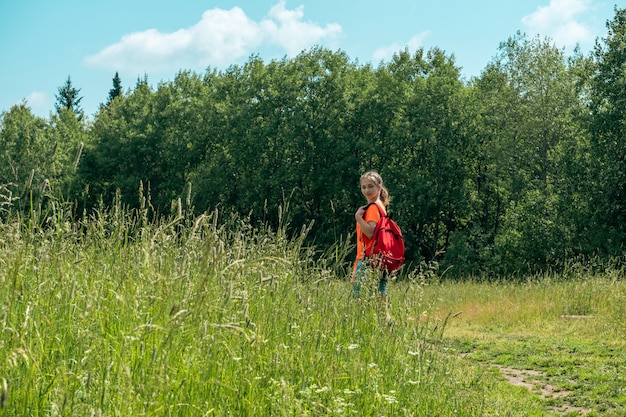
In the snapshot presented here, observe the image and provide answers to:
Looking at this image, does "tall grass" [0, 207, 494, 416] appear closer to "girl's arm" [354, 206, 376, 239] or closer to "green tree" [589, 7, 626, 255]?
"girl's arm" [354, 206, 376, 239]

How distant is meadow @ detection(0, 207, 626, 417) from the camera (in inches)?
120

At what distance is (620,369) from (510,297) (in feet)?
23.9

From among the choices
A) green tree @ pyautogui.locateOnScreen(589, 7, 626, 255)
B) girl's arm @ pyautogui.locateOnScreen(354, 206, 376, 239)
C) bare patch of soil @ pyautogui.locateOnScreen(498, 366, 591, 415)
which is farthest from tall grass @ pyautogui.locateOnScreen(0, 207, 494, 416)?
green tree @ pyautogui.locateOnScreen(589, 7, 626, 255)

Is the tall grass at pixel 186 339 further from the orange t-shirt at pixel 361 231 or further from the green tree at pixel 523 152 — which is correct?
the green tree at pixel 523 152

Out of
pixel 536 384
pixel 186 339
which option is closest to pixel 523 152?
pixel 536 384

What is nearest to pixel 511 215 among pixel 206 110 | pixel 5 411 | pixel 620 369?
pixel 206 110

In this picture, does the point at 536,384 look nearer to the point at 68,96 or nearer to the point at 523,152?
the point at 523,152

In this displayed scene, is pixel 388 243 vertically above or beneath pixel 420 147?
beneath

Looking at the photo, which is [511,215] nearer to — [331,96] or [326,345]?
[331,96]

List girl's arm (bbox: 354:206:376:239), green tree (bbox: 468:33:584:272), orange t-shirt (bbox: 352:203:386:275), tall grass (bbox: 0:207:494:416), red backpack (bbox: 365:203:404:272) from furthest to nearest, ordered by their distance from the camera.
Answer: green tree (bbox: 468:33:584:272) → orange t-shirt (bbox: 352:203:386:275) → girl's arm (bbox: 354:206:376:239) → red backpack (bbox: 365:203:404:272) → tall grass (bbox: 0:207:494:416)

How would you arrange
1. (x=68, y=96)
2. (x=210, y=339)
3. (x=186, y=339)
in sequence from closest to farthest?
(x=210, y=339), (x=186, y=339), (x=68, y=96)

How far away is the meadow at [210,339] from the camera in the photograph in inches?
120

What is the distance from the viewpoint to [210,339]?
3.53 m

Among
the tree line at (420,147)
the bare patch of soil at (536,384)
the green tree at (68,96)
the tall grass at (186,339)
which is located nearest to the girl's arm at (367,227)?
the tall grass at (186,339)
